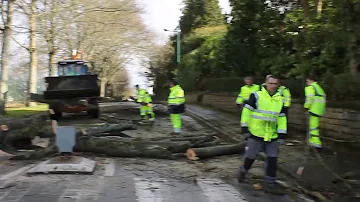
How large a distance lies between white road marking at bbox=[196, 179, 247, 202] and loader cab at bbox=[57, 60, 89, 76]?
16178 mm

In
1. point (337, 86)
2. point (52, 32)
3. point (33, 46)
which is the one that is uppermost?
point (52, 32)

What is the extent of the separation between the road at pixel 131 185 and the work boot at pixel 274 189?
5.0 inches

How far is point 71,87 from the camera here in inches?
847

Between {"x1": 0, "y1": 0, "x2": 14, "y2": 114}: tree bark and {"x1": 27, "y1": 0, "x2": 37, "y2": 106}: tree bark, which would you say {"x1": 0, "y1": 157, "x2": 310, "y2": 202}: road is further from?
{"x1": 27, "y1": 0, "x2": 37, "y2": 106}: tree bark

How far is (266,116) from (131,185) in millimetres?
2393

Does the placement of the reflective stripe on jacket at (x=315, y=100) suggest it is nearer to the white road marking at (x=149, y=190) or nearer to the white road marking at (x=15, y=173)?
the white road marking at (x=149, y=190)

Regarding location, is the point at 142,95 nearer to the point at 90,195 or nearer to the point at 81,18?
the point at 90,195


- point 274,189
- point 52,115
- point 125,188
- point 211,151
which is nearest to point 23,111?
point 52,115

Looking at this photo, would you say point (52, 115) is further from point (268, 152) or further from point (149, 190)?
point (268, 152)

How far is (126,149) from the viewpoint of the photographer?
10.9 m

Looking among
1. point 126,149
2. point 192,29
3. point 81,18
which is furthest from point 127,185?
point 192,29

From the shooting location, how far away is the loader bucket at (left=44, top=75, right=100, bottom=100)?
21188mm

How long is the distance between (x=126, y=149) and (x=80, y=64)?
44.8 ft

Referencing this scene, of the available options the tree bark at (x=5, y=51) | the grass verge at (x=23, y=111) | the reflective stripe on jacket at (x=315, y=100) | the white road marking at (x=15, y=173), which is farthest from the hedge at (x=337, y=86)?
the tree bark at (x=5, y=51)
